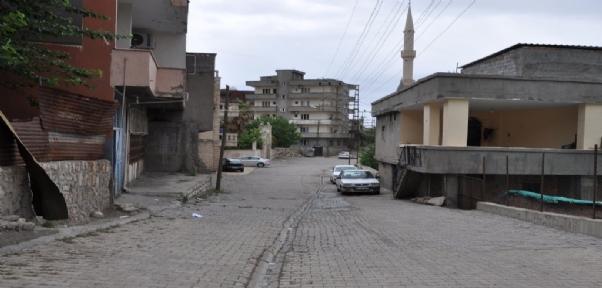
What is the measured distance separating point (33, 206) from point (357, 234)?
23.6ft

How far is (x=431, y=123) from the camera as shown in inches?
1010

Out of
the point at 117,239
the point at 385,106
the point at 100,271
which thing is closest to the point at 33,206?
the point at 117,239

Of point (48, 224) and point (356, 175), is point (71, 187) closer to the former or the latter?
point (48, 224)

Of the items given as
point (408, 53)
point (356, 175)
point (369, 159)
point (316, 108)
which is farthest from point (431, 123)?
point (316, 108)

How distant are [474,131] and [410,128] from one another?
3782mm

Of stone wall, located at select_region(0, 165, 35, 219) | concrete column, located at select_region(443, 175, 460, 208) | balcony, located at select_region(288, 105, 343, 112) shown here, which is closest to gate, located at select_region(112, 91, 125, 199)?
stone wall, located at select_region(0, 165, 35, 219)

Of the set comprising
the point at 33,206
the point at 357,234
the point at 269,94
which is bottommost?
the point at 357,234

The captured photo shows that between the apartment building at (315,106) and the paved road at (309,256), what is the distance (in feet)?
301

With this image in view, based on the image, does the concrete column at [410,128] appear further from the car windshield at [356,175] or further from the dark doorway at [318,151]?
the dark doorway at [318,151]

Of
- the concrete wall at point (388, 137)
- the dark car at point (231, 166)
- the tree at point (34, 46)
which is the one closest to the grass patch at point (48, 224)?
the tree at point (34, 46)

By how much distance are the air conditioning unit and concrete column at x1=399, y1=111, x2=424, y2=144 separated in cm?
1427

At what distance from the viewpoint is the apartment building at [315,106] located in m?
108

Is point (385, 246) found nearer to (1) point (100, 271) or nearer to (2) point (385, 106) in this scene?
(1) point (100, 271)

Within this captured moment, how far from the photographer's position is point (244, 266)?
850cm
